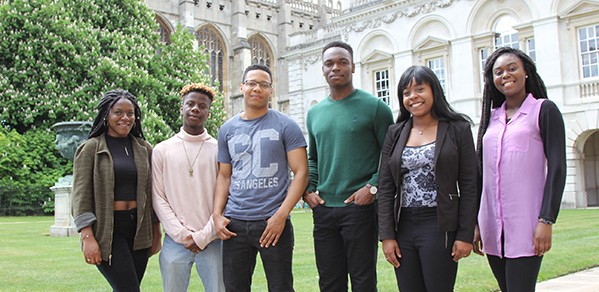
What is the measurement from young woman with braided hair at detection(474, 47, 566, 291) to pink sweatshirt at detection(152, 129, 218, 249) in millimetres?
1910

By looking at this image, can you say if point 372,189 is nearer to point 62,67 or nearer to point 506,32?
point 506,32

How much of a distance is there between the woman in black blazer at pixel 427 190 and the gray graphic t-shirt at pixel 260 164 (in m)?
0.71

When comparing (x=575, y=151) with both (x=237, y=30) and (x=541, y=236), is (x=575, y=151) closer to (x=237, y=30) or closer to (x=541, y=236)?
(x=541, y=236)

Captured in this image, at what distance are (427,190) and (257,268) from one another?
4.82m

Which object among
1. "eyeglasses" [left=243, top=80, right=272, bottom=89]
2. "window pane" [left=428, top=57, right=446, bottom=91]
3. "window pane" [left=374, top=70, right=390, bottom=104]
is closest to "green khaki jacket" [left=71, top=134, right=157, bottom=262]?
"eyeglasses" [left=243, top=80, right=272, bottom=89]

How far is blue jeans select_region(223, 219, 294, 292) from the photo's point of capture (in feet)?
12.9

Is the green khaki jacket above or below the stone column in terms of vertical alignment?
below

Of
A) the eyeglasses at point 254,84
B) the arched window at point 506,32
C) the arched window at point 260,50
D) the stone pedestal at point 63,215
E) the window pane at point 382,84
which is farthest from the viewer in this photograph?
the arched window at point 260,50

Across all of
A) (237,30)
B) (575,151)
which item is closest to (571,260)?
(575,151)

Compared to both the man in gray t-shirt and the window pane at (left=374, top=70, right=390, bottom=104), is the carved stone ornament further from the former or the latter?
the window pane at (left=374, top=70, right=390, bottom=104)

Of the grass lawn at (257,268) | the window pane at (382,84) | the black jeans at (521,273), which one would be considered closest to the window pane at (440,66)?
the window pane at (382,84)

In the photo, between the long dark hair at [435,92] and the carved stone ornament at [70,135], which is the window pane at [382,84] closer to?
the carved stone ornament at [70,135]

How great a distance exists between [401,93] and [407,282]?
120cm

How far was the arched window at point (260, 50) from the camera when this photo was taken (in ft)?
143
